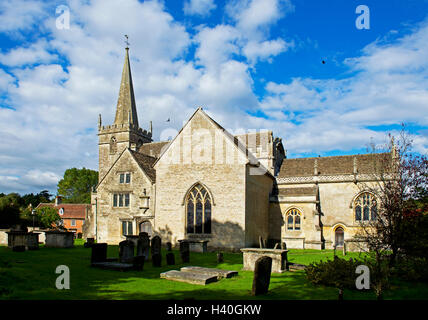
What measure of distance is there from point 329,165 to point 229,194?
14797 mm

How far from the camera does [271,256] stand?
1573 centimetres


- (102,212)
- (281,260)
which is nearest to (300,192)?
(281,260)

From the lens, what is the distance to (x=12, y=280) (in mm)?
10859

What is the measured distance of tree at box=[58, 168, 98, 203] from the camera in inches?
3527

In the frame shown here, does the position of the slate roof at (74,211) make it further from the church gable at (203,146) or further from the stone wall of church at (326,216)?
the stone wall of church at (326,216)

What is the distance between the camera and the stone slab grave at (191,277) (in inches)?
501

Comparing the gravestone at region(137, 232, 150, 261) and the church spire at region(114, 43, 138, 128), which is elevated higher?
the church spire at region(114, 43, 138, 128)

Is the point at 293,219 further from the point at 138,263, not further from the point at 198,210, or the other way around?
the point at 138,263

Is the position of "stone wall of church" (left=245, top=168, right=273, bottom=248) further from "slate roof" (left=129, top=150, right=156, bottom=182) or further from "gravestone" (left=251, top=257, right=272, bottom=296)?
"gravestone" (left=251, top=257, right=272, bottom=296)

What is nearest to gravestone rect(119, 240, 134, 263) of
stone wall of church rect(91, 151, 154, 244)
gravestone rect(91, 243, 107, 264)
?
gravestone rect(91, 243, 107, 264)

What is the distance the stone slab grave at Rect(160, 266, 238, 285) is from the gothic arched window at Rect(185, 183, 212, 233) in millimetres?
12184
